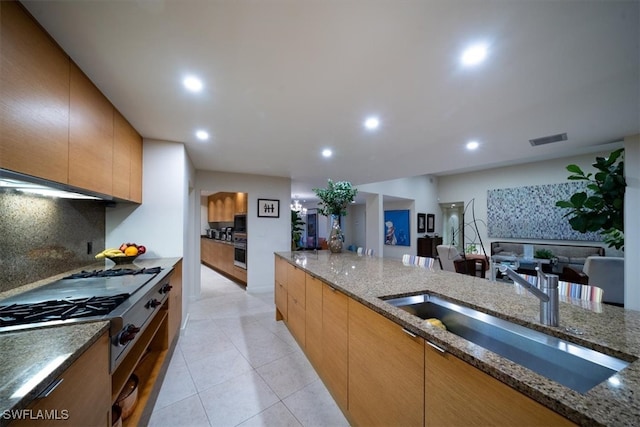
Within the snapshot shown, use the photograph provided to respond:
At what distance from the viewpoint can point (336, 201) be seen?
313cm

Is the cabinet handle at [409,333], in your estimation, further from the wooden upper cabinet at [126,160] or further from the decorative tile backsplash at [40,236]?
the wooden upper cabinet at [126,160]

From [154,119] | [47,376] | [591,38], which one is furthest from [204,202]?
[591,38]

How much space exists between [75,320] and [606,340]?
1.98 m

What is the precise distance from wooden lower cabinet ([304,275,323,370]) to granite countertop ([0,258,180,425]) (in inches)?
50.4

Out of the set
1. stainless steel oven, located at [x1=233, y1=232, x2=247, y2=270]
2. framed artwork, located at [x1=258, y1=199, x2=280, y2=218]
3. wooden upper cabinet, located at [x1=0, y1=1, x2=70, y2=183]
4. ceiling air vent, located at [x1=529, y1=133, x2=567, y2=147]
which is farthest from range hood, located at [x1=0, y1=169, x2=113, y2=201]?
ceiling air vent, located at [x1=529, y1=133, x2=567, y2=147]

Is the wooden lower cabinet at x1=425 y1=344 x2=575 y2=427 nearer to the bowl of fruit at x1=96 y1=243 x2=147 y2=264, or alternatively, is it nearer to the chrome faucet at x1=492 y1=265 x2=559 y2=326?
the chrome faucet at x1=492 y1=265 x2=559 y2=326

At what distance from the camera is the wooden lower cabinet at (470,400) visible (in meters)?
0.60

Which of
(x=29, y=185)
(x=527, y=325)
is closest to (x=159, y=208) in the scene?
Answer: (x=29, y=185)

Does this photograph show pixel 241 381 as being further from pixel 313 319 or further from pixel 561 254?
pixel 561 254

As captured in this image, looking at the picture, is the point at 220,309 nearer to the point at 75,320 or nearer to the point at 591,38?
the point at 75,320

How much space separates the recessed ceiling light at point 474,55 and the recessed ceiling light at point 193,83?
1.71m

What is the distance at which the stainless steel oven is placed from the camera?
492 cm

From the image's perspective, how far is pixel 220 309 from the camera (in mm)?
3680

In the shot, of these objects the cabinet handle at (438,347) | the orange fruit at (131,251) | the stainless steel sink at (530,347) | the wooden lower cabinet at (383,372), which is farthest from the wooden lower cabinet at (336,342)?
the orange fruit at (131,251)
